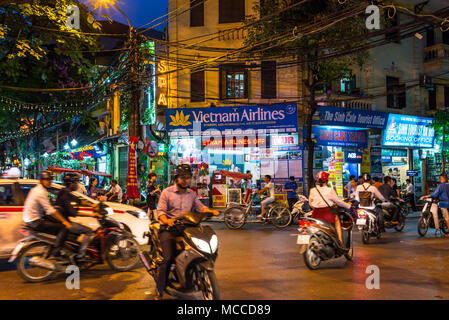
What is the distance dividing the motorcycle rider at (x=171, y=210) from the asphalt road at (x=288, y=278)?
0.89m

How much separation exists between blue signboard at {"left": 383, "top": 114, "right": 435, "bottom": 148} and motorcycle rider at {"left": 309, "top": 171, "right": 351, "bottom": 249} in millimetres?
15149

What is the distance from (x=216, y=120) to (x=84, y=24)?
7.08 meters

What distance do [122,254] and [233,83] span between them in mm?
14049

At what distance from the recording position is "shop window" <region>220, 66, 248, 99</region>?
66.3 feet

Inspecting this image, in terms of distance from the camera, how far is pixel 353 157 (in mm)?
21484

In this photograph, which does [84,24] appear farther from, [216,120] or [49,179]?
[49,179]

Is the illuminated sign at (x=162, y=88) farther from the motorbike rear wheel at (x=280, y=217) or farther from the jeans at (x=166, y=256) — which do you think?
the jeans at (x=166, y=256)

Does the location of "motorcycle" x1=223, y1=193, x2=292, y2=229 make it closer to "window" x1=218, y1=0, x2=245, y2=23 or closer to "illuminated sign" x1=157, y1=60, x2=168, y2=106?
"illuminated sign" x1=157, y1=60, x2=168, y2=106

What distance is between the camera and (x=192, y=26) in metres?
20.5

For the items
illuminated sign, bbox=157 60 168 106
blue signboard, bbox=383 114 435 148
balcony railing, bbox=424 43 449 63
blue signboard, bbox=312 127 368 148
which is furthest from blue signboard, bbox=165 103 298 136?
balcony railing, bbox=424 43 449 63

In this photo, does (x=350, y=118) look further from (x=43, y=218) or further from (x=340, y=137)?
(x=43, y=218)

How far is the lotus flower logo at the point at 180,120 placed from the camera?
19.5m
